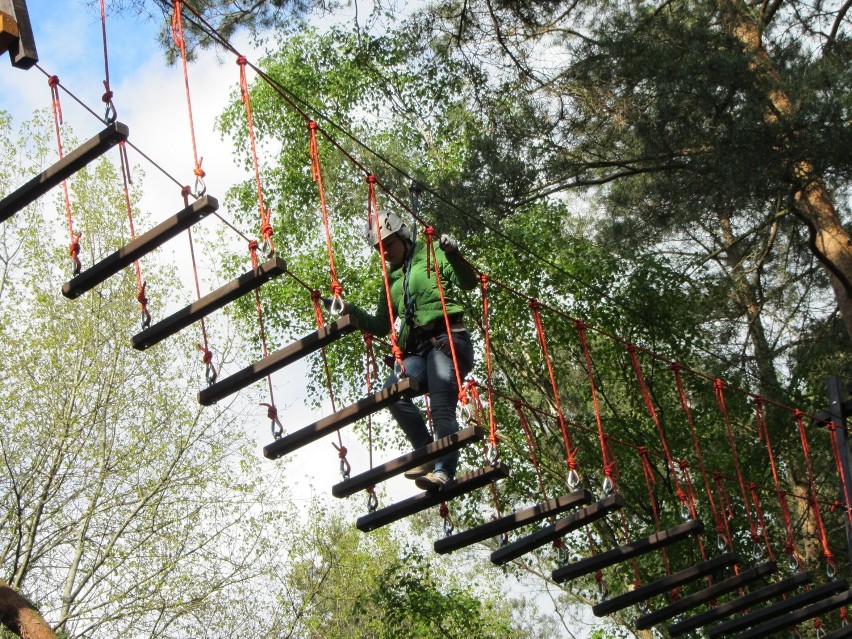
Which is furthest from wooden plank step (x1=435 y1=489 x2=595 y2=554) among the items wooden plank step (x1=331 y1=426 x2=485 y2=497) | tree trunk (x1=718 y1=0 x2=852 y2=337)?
tree trunk (x1=718 y1=0 x2=852 y2=337)

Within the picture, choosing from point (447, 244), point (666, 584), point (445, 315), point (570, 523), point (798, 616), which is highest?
point (447, 244)

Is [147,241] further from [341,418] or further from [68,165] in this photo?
[341,418]

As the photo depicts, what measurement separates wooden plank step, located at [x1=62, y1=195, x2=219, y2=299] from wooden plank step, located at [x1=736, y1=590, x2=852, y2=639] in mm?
4552

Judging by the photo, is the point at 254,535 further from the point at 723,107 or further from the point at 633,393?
the point at 723,107

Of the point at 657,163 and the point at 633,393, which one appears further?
the point at 633,393

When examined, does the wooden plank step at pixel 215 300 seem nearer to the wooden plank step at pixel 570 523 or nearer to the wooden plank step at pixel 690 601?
the wooden plank step at pixel 570 523

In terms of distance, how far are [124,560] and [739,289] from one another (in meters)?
7.60

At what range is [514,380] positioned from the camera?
15031 millimetres

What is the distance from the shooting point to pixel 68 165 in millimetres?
3830

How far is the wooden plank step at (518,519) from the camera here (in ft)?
15.9

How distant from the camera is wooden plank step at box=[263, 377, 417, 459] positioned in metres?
4.08

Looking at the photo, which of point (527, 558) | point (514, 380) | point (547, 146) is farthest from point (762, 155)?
point (527, 558)

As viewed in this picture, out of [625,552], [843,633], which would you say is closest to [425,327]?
[625,552]

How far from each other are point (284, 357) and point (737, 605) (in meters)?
3.63
